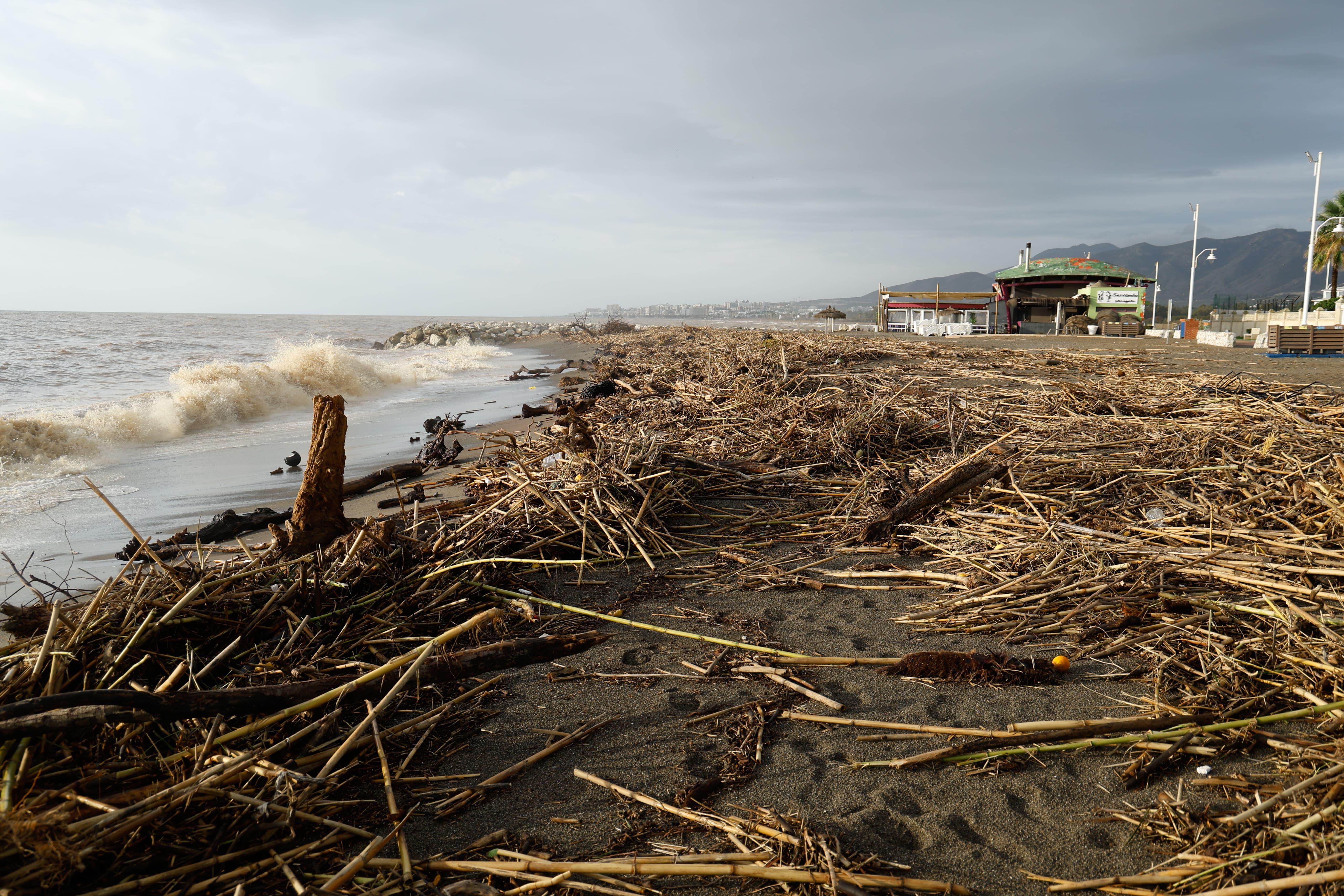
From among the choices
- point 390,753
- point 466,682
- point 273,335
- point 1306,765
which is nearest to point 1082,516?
point 1306,765

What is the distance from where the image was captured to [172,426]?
998 centimetres

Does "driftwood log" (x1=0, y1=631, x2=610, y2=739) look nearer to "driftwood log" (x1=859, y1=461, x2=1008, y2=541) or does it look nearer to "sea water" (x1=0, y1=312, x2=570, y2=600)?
"sea water" (x1=0, y1=312, x2=570, y2=600)

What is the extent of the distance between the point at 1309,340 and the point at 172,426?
19.8 m

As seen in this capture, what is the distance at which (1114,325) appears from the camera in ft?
75.3

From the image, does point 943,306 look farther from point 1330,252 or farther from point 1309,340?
point 1309,340

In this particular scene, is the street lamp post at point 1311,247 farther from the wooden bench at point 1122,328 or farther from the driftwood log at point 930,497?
the driftwood log at point 930,497

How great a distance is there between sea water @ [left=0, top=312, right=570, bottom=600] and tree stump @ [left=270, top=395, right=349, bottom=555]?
0.99 metres

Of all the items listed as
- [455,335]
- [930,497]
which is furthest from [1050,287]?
[455,335]

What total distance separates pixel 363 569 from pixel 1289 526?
14.6ft

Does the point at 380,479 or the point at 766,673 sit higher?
the point at 380,479

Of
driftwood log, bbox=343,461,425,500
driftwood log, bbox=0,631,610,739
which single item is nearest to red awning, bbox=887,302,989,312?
driftwood log, bbox=343,461,425,500

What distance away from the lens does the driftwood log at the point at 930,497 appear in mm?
4035

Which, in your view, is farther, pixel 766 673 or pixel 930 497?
pixel 930 497

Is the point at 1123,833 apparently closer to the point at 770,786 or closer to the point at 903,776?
the point at 903,776
